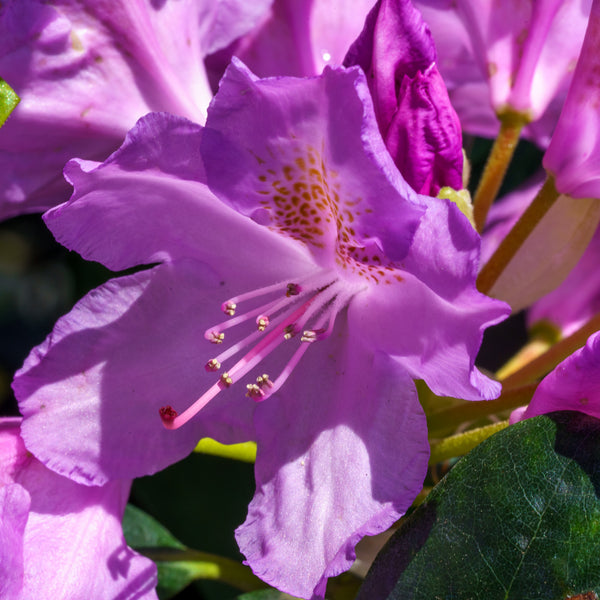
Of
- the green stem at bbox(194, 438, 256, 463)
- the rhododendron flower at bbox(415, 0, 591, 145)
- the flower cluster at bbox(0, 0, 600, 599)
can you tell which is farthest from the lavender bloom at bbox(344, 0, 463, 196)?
the green stem at bbox(194, 438, 256, 463)

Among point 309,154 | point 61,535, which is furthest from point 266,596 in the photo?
point 309,154

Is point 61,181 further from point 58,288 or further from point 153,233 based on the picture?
point 58,288

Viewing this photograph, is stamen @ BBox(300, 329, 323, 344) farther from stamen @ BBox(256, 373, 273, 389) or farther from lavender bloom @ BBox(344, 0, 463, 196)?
lavender bloom @ BBox(344, 0, 463, 196)

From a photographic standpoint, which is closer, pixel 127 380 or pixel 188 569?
pixel 127 380

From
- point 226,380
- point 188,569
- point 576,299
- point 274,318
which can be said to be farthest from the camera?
point 576,299

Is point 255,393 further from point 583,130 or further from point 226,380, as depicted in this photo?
point 583,130

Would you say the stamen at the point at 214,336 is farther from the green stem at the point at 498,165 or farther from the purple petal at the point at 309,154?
the green stem at the point at 498,165

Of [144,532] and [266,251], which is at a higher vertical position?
[266,251]
